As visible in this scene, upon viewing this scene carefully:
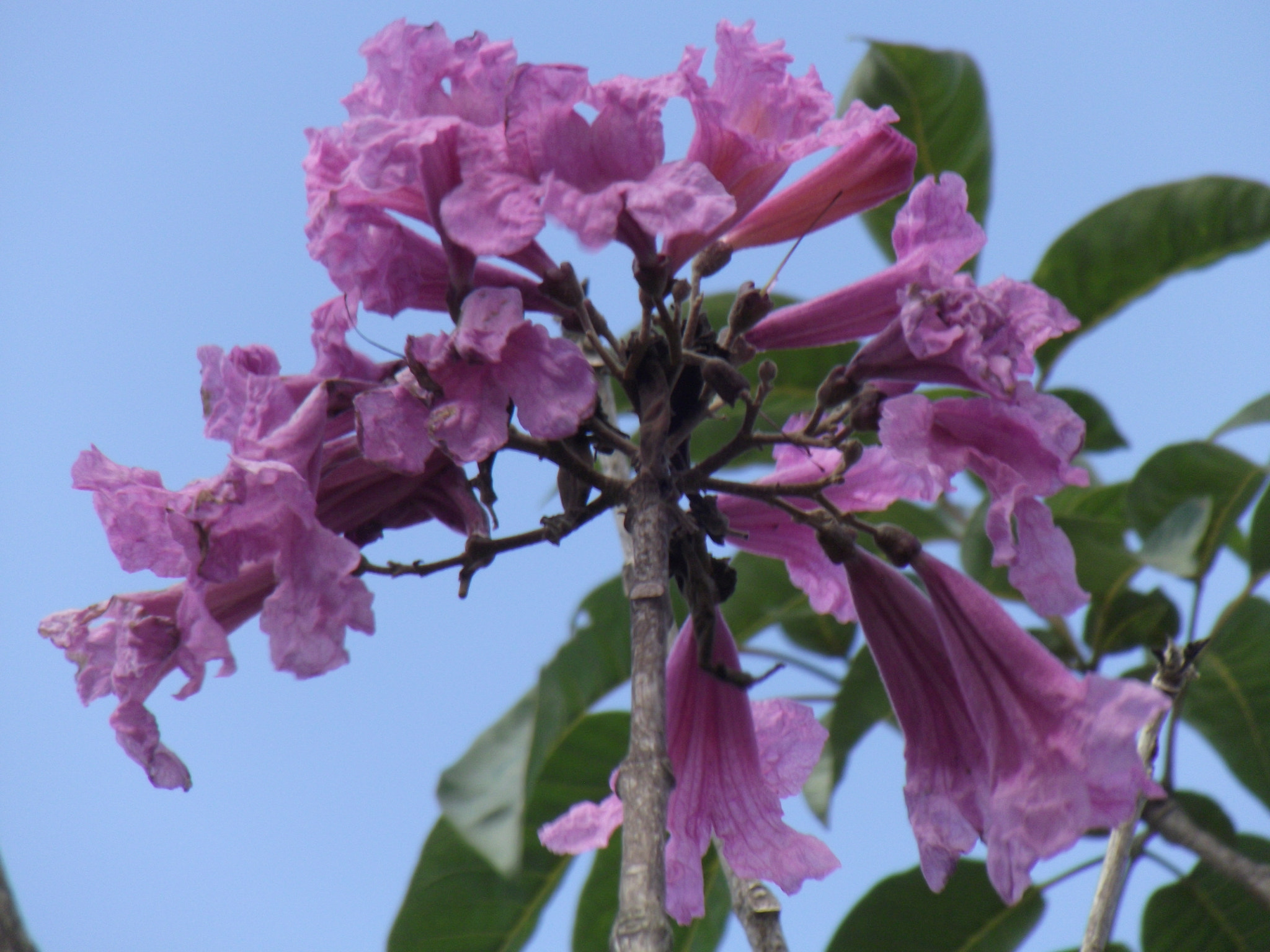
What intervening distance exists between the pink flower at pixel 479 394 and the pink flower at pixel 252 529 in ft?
0.24

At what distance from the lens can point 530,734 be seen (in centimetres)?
221

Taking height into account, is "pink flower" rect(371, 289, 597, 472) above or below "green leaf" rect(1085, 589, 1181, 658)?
above

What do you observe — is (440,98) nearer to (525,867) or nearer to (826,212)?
(826,212)

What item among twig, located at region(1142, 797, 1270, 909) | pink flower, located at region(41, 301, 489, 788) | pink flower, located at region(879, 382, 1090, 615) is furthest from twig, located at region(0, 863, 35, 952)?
twig, located at region(1142, 797, 1270, 909)

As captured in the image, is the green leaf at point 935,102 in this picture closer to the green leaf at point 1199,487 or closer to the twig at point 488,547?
the green leaf at point 1199,487

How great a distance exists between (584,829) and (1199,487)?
A: 5.26ft

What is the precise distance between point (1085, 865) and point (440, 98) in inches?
70.6

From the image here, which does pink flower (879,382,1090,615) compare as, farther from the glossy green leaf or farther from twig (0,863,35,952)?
the glossy green leaf

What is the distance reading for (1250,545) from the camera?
7.56 feet

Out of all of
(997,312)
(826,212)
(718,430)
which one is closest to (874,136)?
(826,212)

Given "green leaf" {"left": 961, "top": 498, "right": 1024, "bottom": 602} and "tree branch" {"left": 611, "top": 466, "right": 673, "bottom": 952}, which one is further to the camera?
"green leaf" {"left": 961, "top": 498, "right": 1024, "bottom": 602}

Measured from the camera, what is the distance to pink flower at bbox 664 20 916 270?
119 centimetres

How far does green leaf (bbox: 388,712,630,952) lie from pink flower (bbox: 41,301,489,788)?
45.4 inches

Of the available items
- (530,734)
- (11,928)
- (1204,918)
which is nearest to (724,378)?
(11,928)
